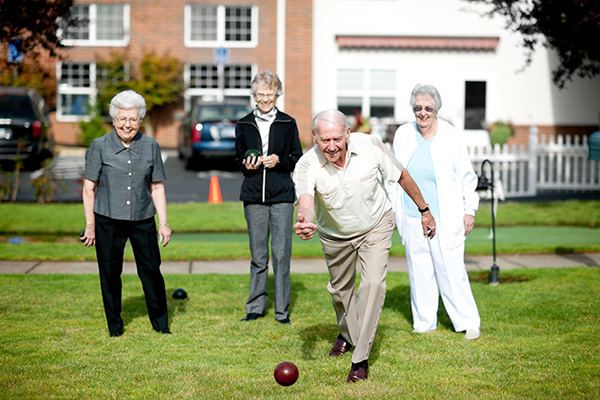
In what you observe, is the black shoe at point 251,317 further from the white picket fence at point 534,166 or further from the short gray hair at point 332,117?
the white picket fence at point 534,166

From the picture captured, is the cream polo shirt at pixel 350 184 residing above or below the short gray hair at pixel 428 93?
below

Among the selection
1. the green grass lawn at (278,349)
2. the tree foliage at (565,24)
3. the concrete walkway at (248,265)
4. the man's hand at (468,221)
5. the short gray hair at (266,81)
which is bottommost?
the green grass lawn at (278,349)

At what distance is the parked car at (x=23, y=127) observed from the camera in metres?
18.8

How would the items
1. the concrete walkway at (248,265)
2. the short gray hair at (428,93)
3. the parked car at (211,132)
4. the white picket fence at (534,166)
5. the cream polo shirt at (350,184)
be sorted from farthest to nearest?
the parked car at (211,132) → the white picket fence at (534,166) → the concrete walkway at (248,265) → the short gray hair at (428,93) → the cream polo shirt at (350,184)

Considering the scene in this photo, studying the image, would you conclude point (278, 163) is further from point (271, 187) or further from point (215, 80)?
point (215, 80)

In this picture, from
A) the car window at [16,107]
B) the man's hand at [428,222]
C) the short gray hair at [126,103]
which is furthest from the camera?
the car window at [16,107]

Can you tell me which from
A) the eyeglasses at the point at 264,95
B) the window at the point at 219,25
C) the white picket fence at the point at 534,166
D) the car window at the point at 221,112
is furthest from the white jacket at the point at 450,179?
the window at the point at 219,25

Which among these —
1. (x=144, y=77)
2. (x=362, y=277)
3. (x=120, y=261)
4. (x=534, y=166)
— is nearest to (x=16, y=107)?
(x=144, y=77)

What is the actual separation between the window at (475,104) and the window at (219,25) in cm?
774

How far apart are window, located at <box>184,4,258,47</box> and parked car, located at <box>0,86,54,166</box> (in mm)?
8815

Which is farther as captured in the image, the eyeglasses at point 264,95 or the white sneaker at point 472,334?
the eyeglasses at point 264,95

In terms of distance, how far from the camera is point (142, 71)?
2689 centimetres

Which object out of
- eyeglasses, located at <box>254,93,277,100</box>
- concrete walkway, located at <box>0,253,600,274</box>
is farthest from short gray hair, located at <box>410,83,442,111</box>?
concrete walkway, located at <box>0,253,600,274</box>

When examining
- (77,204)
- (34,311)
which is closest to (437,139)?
(34,311)
